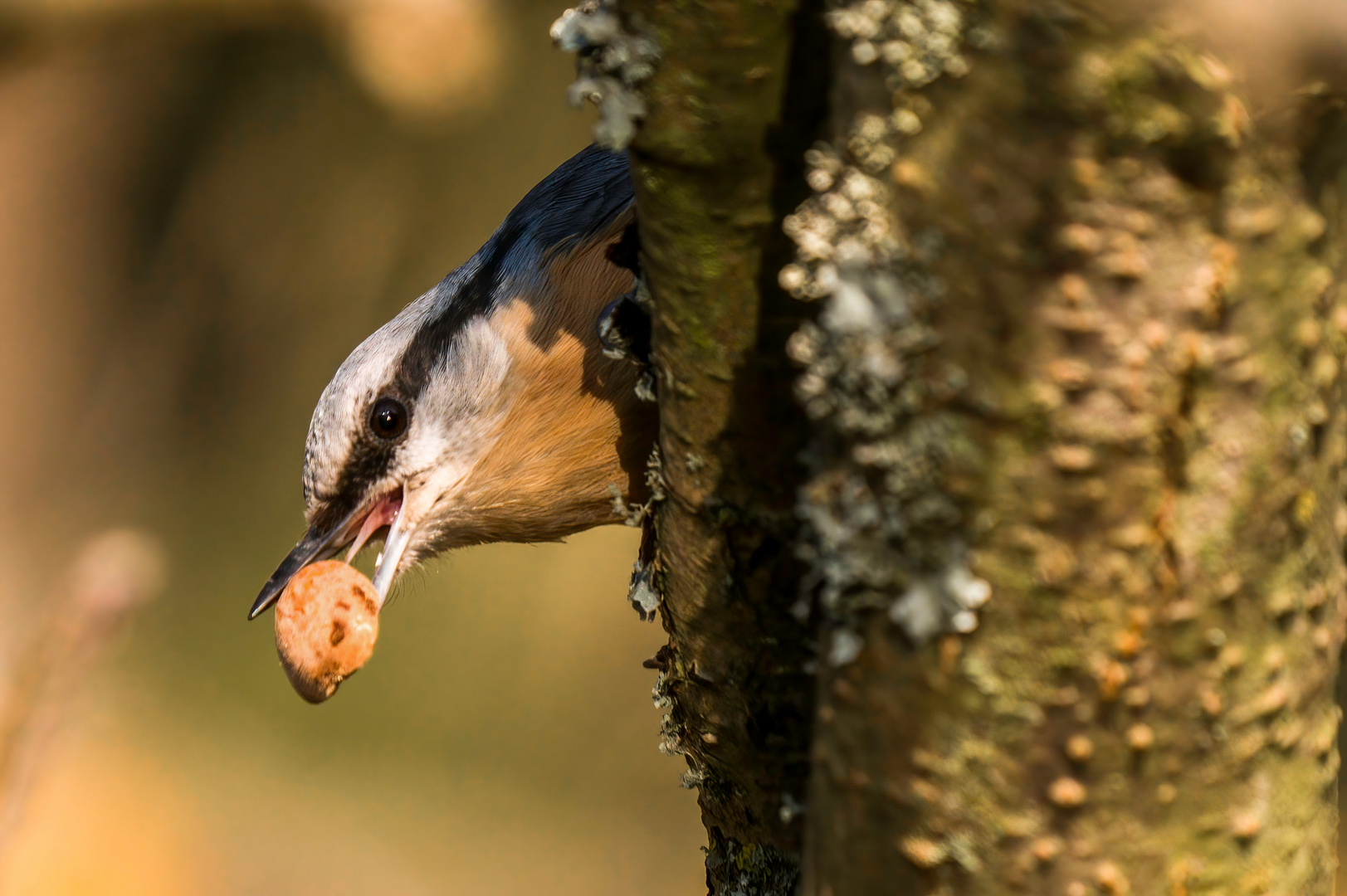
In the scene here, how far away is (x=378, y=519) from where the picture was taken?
4.18 ft

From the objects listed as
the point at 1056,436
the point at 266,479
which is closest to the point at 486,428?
the point at 1056,436

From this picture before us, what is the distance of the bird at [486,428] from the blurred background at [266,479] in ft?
5.60

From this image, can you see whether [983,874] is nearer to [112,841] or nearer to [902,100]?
[902,100]

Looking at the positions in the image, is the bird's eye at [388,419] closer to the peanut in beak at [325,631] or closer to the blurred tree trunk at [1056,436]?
the peanut in beak at [325,631]

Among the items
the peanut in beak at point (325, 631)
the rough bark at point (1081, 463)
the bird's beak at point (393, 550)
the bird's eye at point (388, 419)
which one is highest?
the bird's eye at point (388, 419)

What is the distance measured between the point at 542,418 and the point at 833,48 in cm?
80

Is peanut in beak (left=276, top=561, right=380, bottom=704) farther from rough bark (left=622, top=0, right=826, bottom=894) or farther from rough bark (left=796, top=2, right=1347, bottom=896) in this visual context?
rough bark (left=796, top=2, right=1347, bottom=896)

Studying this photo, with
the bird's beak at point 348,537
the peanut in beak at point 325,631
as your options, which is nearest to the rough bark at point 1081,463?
the peanut in beak at point 325,631

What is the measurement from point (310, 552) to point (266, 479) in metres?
2.12

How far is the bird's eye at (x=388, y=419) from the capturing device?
49.2 inches

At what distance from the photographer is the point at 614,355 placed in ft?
2.35

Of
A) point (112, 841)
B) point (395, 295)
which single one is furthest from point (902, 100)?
point (112, 841)

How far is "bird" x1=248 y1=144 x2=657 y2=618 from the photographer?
122cm

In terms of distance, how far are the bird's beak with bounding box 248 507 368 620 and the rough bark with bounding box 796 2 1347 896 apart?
0.91 meters
